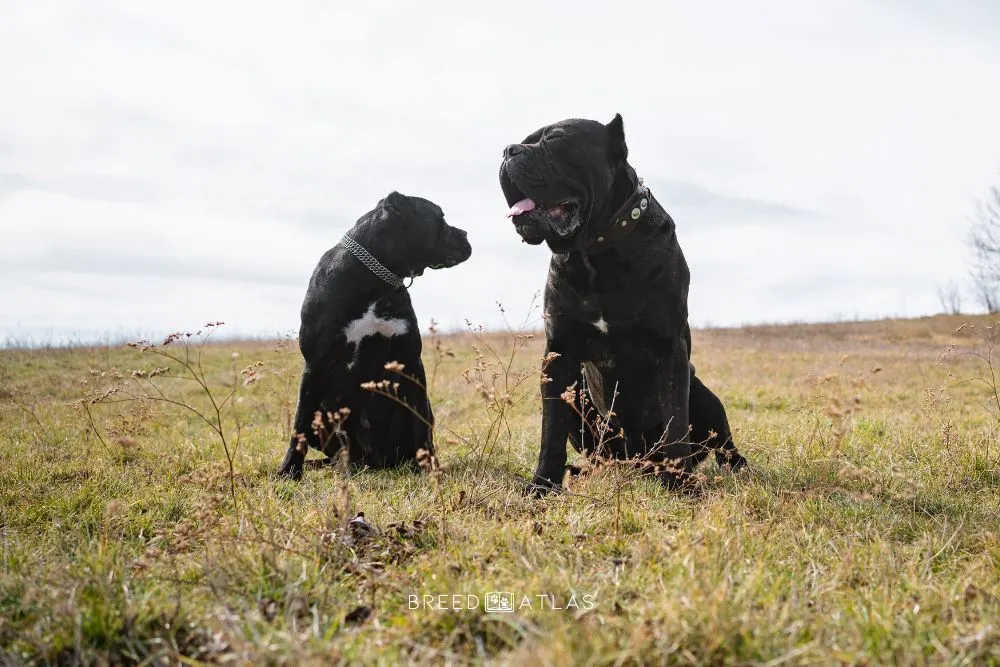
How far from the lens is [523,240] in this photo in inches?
137

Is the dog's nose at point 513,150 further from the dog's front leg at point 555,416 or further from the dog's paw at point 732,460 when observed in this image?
the dog's paw at point 732,460

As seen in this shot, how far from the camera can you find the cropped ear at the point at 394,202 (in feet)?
14.8

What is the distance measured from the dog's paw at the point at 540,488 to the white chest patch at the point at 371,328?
1.30 metres

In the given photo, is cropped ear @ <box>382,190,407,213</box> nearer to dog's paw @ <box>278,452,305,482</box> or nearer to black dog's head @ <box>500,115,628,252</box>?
black dog's head @ <box>500,115,628,252</box>

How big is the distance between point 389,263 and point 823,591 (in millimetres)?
3052

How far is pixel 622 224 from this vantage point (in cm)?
338

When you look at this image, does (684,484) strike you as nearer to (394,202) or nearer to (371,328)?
(371,328)

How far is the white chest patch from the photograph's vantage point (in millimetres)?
4234

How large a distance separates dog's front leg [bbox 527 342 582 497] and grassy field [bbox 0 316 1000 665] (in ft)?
0.53

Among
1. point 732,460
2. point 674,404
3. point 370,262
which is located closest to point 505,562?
point 674,404

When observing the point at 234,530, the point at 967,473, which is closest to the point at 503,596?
the point at 234,530

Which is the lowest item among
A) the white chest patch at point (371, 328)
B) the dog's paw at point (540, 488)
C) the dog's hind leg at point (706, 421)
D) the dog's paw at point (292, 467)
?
the dog's paw at point (292, 467)

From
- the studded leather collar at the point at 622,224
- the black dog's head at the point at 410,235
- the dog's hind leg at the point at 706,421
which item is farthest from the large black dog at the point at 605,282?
the black dog's head at the point at 410,235

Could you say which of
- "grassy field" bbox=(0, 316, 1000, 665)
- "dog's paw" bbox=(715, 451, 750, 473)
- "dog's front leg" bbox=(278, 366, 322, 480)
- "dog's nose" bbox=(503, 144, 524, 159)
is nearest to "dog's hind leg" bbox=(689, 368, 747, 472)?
"dog's paw" bbox=(715, 451, 750, 473)
